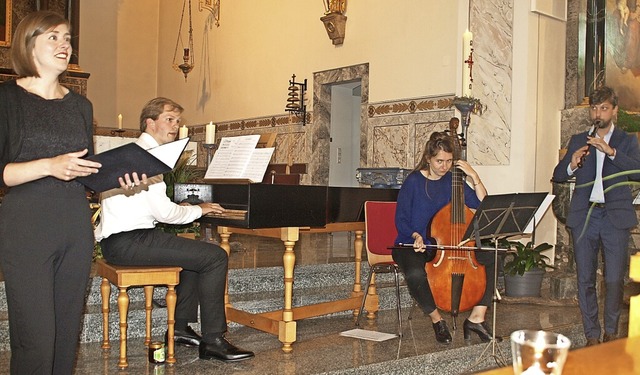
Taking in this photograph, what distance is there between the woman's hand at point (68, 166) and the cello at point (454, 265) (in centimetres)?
260

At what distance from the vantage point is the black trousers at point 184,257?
3740 mm

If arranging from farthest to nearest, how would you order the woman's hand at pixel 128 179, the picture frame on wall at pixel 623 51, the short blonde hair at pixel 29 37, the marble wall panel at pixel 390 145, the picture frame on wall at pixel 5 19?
the picture frame on wall at pixel 5 19 → the marble wall panel at pixel 390 145 → the picture frame on wall at pixel 623 51 → the woman's hand at pixel 128 179 → the short blonde hair at pixel 29 37

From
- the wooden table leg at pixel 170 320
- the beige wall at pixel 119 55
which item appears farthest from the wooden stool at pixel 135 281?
the beige wall at pixel 119 55

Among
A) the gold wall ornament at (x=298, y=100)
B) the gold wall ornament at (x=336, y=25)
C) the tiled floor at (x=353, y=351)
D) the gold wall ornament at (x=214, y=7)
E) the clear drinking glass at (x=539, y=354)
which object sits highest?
the gold wall ornament at (x=214, y=7)

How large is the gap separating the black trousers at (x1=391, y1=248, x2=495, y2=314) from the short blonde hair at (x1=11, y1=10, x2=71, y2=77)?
279 cm

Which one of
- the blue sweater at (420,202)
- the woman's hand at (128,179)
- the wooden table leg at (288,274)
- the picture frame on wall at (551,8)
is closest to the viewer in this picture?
the woman's hand at (128,179)

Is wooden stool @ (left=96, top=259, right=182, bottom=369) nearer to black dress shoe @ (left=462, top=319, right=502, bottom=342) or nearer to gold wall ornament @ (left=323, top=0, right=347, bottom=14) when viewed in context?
black dress shoe @ (left=462, top=319, right=502, bottom=342)

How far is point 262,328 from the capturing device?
4.44m

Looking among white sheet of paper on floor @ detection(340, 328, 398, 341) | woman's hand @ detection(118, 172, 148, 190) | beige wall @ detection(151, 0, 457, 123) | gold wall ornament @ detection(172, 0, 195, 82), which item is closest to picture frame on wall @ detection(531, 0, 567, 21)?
beige wall @ detection(151, 0, 457, 123)

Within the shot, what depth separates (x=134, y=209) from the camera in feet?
12.3

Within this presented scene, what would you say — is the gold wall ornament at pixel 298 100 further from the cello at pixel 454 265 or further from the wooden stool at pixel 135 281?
the wooden stool at pixel 135 281

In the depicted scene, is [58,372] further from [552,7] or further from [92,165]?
[552,7]

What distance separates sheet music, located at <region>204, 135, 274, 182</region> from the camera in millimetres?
4043

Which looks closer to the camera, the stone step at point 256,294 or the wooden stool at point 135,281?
the wooden stool at point 135,281
